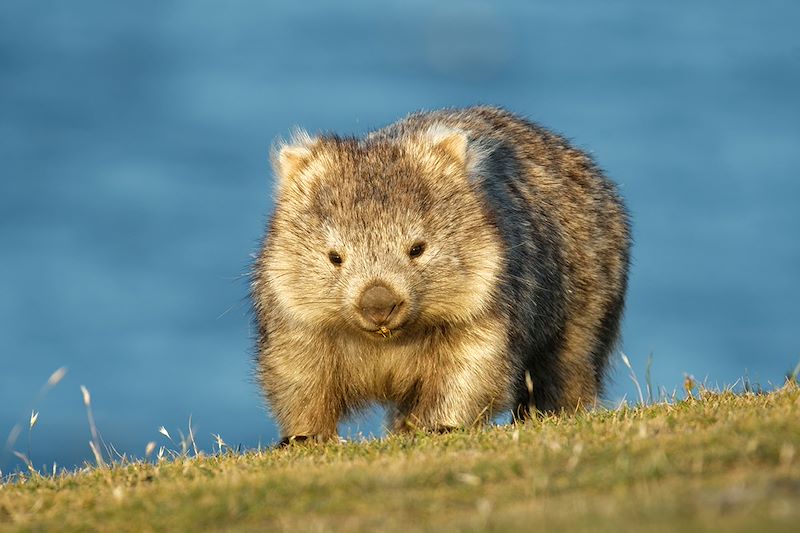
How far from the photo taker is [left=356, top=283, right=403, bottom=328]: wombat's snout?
834 centimetres

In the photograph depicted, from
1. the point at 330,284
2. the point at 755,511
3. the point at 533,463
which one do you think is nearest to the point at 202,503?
the point at 533,463

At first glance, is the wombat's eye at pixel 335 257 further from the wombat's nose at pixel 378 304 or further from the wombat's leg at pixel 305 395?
the wombat's leg at pixel 305 395

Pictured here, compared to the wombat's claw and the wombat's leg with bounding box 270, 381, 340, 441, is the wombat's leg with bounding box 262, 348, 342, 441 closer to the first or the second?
the wombat's leg with bounding box 270, 381, 340, 441

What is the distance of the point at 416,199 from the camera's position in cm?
901

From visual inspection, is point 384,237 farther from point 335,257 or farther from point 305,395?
point 305,395

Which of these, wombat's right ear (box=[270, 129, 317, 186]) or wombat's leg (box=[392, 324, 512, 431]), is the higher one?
wombat's right ear (box=[270, 129, 317, 186])

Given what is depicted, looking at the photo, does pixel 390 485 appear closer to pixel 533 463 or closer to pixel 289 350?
pixel 533 463

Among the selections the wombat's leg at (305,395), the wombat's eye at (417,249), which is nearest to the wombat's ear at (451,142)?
the wombat's eye at (417,249)

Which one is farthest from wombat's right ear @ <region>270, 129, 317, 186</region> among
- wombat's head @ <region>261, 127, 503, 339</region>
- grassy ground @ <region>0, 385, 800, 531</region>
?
grassy ground @ <region>0, 385, 800, 531</region>

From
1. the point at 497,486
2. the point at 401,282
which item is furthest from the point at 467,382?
the point at 497,486

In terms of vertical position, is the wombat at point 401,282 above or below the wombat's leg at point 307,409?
above

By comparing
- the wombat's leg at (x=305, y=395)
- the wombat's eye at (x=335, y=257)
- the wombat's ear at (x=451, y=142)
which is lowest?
the wombat's leg at (x=305, y=395)

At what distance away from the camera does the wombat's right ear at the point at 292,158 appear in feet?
31.6

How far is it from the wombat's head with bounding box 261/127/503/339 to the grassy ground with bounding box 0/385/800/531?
1.54m
